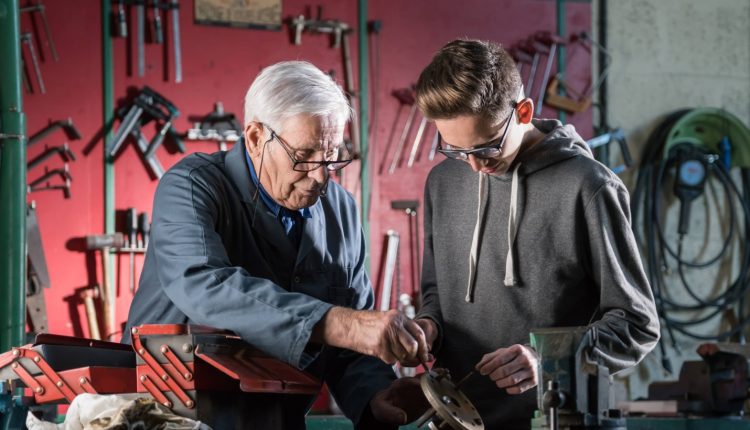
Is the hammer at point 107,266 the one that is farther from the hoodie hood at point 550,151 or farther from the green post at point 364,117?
the hoodie hood at point 550,151

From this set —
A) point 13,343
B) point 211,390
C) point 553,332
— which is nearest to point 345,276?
point 211,390

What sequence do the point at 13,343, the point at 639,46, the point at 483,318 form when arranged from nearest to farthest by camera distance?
1. the point at 483,318
2. the point at 13,343
3. the point at 639,46

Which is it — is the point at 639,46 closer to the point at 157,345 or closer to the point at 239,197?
the point at 239,197

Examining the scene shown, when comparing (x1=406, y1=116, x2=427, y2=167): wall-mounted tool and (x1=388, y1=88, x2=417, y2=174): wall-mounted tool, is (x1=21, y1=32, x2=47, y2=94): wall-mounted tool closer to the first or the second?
(x1=388, y1=88, x2=417, y2=174): wall-mounted tool

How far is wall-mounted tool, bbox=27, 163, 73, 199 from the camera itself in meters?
5.46

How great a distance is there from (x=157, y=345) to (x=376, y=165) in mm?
4222

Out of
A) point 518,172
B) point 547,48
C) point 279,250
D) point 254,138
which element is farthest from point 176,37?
point 518,172

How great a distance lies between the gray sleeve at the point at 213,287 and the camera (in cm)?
216

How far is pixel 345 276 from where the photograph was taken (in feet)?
8.73

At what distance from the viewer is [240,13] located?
19.3ft

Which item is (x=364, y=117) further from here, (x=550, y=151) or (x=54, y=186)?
(x=550, y=151)

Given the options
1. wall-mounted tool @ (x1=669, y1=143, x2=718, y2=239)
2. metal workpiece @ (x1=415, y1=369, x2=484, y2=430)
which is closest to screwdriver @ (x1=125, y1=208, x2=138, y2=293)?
wall-mounted tool @ (x1=669, y1=143, x2=718, y2=239)

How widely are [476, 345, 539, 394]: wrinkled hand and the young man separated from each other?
0.01m

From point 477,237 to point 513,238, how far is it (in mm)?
102
